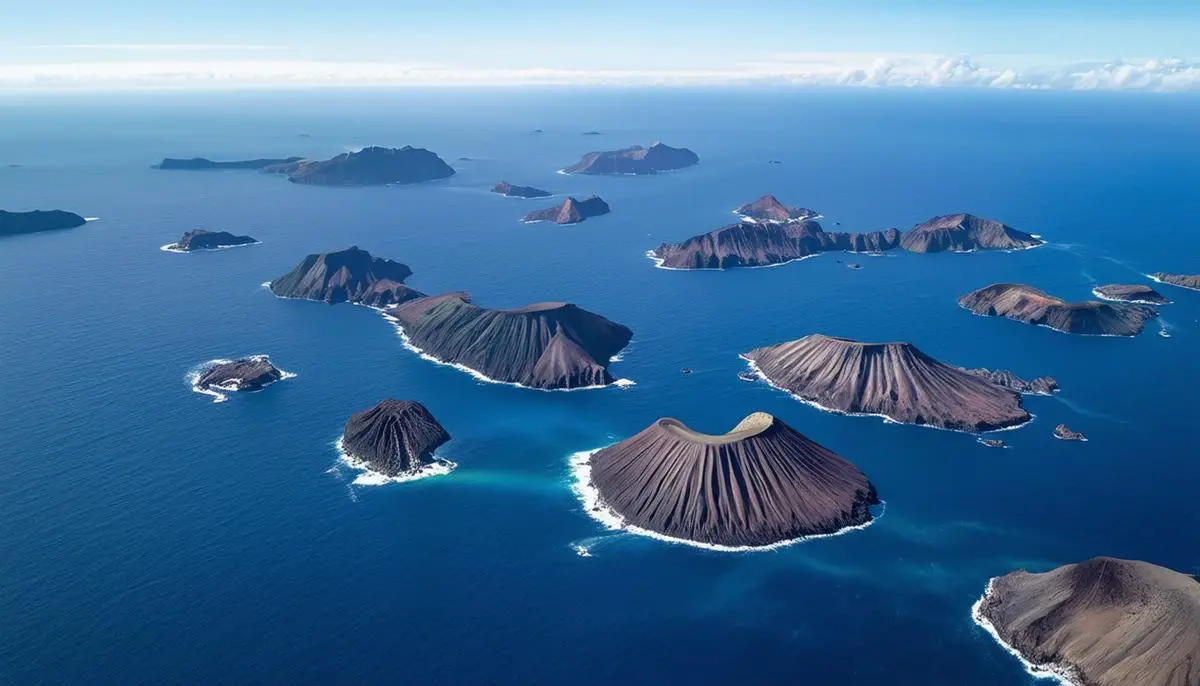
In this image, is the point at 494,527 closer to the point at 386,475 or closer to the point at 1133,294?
the point at 386,475

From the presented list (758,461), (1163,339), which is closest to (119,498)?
(758,461)

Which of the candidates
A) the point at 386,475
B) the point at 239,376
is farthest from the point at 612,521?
the point at 239,376

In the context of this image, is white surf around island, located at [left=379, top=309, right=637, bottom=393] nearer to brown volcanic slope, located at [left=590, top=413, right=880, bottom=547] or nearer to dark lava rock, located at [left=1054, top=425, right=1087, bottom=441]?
brown volcanic slope, located at [left=590, top=413, right=880, bottom=547]

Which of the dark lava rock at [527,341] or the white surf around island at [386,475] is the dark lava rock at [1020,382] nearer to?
the dark lava rock at [527,341]

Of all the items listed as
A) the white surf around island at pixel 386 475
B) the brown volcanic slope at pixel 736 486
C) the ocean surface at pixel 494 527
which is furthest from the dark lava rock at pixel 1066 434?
the white surf around island at pixel 386 475

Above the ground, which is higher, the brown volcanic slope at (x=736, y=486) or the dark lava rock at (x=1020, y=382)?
the brown volcanic slope at (x=736, y=486)

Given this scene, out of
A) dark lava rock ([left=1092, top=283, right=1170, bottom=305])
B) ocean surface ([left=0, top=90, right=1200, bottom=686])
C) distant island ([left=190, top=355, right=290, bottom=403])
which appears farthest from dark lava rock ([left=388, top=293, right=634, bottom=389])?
dark lava rock ([left=1092, top=283, right=1170, bottom=305])
